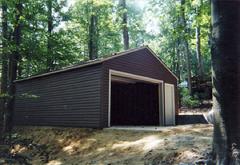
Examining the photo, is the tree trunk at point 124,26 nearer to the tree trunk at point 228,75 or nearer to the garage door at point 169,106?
the garage door at point 169,106

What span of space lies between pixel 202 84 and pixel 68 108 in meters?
11.5

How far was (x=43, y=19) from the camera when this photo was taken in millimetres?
17719

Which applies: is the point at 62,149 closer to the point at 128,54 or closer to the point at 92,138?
the point at 92,138

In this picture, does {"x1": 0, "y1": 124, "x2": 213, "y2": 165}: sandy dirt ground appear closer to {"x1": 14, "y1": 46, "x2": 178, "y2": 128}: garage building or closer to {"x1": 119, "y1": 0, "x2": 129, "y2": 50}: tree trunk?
{"x1": 14, "y1": 46, "x2": 178, "y2": 128}: garage building

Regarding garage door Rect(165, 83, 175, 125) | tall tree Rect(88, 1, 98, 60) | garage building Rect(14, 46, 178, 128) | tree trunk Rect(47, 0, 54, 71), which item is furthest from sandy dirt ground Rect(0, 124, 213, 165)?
tall tree Rect(88, 1, 98, 60)

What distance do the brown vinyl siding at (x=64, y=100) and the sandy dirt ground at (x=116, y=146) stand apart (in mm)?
622

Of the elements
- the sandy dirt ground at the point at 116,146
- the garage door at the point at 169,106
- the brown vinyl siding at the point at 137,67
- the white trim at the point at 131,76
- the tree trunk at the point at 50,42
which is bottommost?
the sandy dirt ground at the point at 116,146

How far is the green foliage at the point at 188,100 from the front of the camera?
1697 centimetres

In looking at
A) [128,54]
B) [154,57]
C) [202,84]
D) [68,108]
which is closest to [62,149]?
[68,108]

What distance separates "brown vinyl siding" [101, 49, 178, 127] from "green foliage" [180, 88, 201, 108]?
2.68m

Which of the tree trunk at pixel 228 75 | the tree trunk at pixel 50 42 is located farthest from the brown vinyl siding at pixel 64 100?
the tree trunk at pixel 228 75

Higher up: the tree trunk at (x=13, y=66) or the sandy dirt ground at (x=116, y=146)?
the tree trunk at (x=13, y=66)

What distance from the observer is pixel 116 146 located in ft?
24.6

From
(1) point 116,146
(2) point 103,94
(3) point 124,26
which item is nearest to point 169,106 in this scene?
(2) point 103,94
